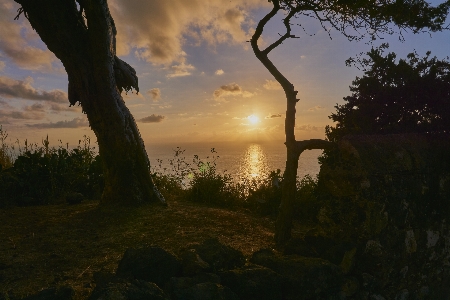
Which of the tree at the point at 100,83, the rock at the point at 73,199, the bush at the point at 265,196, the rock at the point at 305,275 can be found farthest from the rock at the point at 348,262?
the rock at the point at 73,199

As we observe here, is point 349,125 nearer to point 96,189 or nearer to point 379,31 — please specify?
point 379,31

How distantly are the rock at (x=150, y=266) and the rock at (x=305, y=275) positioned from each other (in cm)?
113

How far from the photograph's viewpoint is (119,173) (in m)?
7.34

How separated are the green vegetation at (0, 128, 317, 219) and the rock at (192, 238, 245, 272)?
3.80 metres

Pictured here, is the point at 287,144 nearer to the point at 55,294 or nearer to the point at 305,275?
the point at 305,275

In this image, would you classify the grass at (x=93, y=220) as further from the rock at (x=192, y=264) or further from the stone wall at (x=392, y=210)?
the stone wall at (x=392, y=210)

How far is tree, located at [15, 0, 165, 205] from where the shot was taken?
694 centimetres

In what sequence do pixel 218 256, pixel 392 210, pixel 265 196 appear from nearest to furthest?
pixel 218 256 → pixel 392 210 → pixel 265 196

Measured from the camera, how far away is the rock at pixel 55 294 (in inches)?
116

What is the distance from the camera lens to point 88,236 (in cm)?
559

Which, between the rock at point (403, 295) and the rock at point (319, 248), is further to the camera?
the rock at point (403, 295)

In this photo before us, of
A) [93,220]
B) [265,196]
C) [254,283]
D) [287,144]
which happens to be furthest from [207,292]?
[265,196]

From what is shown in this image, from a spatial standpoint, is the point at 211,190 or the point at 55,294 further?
the point at 211,190

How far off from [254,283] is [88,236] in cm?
321
